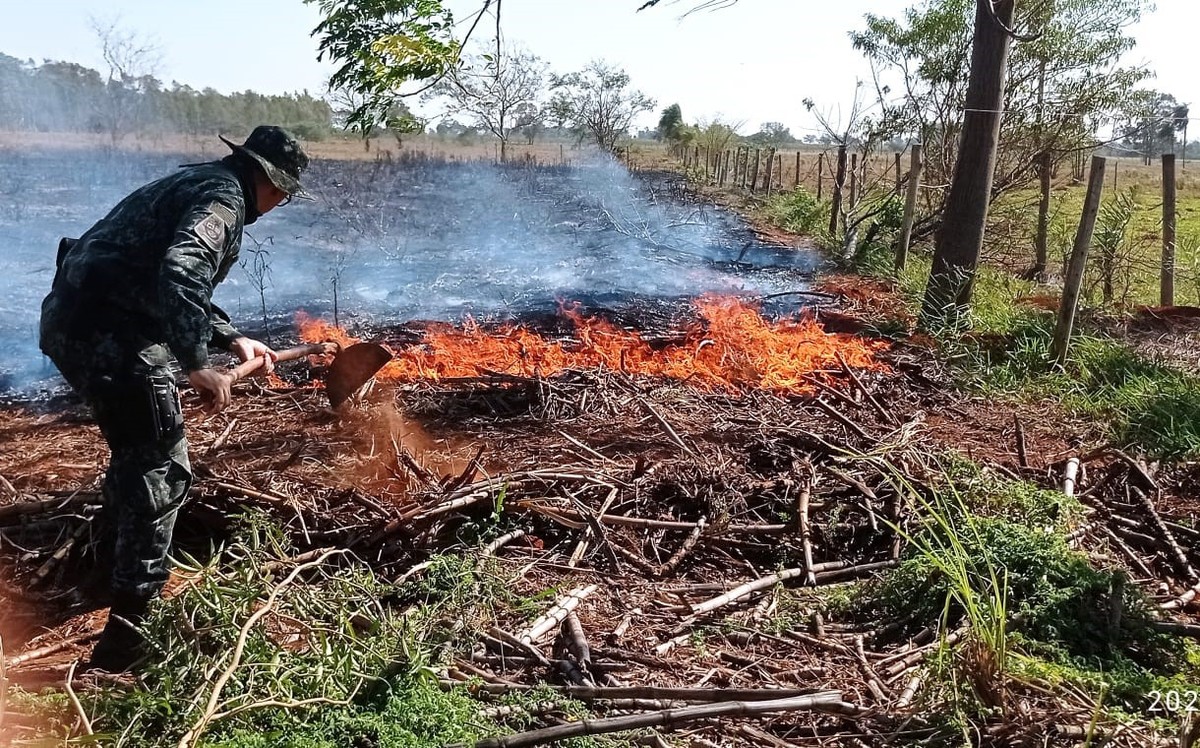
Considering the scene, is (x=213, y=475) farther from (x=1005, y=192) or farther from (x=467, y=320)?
(x=1005, y=192)

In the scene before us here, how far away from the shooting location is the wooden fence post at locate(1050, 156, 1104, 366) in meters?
6.43

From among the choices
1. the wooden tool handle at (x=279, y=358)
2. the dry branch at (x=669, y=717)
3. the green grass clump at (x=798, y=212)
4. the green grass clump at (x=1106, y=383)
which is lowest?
the dry branch at (x=669, y=717)

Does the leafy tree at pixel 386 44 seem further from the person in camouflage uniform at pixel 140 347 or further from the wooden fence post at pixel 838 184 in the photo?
the wooden fence post at pixel 838 184

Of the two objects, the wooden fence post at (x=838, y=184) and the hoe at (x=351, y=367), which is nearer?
the hoe at (x=351, y=367)

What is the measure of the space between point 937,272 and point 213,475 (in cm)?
753

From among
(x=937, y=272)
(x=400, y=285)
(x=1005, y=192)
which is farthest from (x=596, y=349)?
(x=1005, y=192)

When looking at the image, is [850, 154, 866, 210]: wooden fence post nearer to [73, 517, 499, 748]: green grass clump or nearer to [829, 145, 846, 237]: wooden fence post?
[829, 145, 846, 237]: wooden fence post

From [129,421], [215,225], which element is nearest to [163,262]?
[215,225]

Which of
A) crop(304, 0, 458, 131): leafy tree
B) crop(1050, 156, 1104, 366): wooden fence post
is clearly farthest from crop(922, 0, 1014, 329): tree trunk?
crop(304, 0, 458, 131): leafy tree

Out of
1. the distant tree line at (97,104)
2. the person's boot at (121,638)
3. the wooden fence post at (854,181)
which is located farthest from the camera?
the distant tree line at (97,104)

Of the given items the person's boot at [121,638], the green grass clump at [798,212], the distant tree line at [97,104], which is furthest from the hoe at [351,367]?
the distant tree line at [97,104]

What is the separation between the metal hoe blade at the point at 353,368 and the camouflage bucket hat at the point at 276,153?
125 centimetres

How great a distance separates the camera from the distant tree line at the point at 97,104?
2039 centimetres

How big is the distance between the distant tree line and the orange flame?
1873 cm
